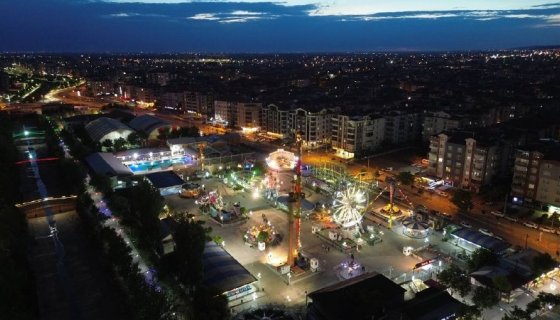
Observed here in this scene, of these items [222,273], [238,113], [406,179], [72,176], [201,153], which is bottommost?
[406,179]

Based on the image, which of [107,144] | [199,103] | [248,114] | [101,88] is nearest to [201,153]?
[107,144]

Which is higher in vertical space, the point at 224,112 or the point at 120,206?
the point at 224,112

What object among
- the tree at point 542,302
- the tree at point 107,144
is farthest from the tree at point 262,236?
the tree at point 107,144

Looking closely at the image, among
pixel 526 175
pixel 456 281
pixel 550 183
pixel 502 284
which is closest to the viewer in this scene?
pixel 502 284

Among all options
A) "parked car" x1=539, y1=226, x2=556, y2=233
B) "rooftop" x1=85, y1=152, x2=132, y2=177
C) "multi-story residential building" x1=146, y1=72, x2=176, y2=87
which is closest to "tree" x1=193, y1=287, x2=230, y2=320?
"rooftop" x1=85, y1=152, x2=132, y2=177

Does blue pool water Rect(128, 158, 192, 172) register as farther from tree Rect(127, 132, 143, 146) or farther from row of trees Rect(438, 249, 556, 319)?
row of trees Rect(438, 249, 556, 319)

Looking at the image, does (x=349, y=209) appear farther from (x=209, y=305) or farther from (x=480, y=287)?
(x=209, y=305)

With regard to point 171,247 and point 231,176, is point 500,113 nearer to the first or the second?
point 231,176

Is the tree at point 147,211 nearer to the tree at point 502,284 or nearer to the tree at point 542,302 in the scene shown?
the tree at point 502,284
